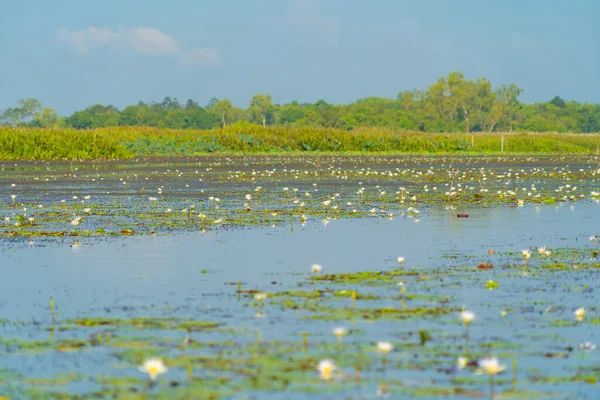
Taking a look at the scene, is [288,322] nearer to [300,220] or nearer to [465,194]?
[300,220]

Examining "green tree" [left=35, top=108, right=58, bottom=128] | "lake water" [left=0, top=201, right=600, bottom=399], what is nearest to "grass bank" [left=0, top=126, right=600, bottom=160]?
"lake water" [left=0, top=201, right=600, bottom=399]

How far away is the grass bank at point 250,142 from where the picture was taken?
159ft

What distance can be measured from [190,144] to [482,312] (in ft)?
168

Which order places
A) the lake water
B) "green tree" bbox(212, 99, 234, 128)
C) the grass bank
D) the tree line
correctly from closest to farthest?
1. the lake water
2. the grass bank
3. the tree line
4. "green tree" bbox(212, 99, 234, 128)

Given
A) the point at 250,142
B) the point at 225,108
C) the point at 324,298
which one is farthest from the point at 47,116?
the point at 324,298

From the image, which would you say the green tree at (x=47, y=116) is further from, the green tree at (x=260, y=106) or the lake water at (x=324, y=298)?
the lake water at (x=324, y=298)

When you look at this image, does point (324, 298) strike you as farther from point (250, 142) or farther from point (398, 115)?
point (398, 115)

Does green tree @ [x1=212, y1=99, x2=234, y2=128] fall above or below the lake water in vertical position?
above

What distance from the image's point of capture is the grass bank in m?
48.4

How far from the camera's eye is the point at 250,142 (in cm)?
6162

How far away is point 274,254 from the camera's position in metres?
12.5

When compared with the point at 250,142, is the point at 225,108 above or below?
above

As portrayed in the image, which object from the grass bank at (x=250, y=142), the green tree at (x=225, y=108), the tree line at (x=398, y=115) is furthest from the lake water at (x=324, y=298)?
the green tree at (x=225, y=108)

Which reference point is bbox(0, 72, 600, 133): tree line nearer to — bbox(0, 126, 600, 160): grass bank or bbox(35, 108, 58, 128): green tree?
bbox(35, 108, 58, 128): green tree
